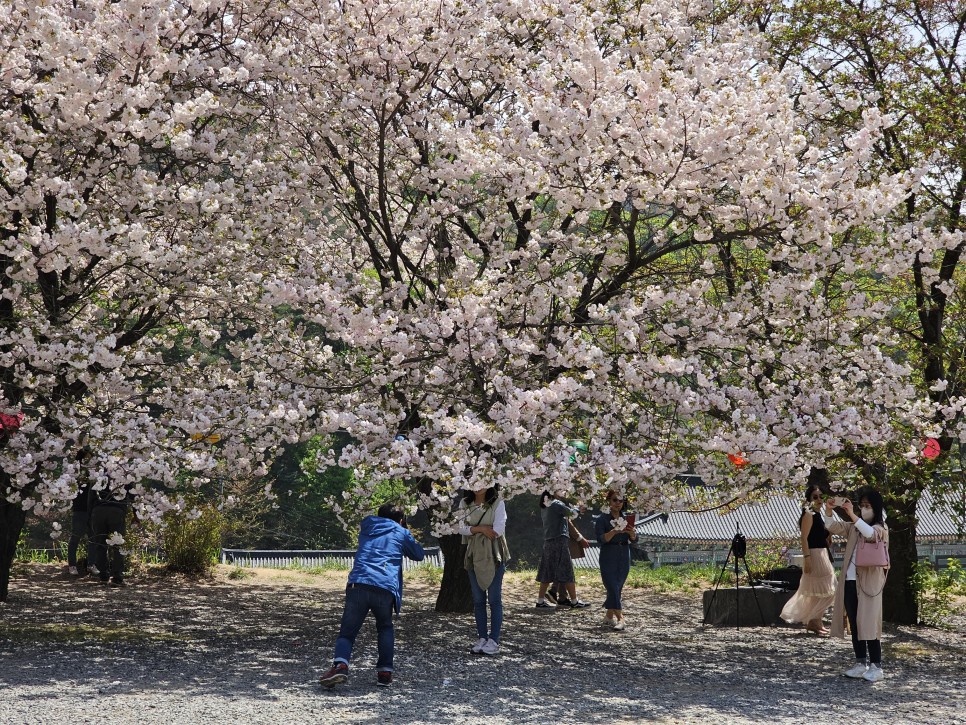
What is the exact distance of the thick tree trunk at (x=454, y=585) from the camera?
1288 centimetres

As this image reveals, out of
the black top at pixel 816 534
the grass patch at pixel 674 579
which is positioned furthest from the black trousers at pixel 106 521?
the black top at pixel 816 534

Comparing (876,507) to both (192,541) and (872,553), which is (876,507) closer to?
(872,553)

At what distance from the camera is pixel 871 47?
1336 cm

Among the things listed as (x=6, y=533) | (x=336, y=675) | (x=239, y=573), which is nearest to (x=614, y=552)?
(x=336, y=675)

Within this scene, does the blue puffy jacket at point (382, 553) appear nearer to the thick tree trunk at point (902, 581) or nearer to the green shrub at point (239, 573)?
the thick tree trunk at point (902, 581)

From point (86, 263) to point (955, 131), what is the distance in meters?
10.3

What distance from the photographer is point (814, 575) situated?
11.9m

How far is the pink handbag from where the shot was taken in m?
8.89

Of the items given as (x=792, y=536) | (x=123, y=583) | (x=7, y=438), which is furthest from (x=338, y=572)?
(x=792, y=536)

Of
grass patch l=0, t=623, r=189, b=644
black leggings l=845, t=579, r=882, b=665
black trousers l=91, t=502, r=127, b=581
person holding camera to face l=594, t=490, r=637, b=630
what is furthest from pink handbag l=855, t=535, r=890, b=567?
black trousers l=91, t=502, r=127, b=581

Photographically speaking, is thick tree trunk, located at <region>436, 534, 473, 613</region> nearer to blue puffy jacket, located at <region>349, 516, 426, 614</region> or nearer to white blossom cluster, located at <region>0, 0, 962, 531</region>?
white blossom cluster, located at <region>0, 0, 962, 531</region>

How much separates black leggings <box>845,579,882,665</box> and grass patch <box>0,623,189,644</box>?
21.9 feet

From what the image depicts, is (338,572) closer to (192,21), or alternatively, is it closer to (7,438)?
(7,438)

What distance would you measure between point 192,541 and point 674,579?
29.4 feet
